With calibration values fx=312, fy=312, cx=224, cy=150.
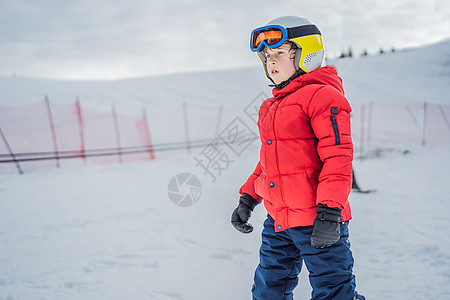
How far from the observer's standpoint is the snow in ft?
8.09

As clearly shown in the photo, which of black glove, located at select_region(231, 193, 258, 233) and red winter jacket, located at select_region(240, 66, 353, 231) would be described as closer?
red winter jacket, located at select_region(240, 66, 353, 231)

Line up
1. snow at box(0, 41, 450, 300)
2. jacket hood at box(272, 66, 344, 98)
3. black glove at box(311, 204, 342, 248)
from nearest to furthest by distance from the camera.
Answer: black glove at box(311, 204, 342, 248)
jacket hood at box(272, 66, 344, 98)
snow at box(0, 41, 450, 300)

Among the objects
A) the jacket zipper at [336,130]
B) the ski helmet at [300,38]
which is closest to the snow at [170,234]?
the jacket zipper at [336,130]

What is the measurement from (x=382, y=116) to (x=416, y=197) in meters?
12.6

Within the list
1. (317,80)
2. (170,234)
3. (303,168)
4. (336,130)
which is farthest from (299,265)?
(170,234)

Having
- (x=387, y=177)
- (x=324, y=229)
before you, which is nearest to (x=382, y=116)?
(x=387, y=177)

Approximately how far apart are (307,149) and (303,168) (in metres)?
0.09

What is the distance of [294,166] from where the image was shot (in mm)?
1494

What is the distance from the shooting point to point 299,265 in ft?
5.54

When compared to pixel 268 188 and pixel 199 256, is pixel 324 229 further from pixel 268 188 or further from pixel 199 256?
pixel 199 256

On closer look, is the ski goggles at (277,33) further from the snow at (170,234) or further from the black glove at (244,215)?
the snow at (170,234)

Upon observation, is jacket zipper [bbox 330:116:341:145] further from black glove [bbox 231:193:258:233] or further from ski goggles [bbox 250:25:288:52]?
black glove [bbox 231:193:258:233]

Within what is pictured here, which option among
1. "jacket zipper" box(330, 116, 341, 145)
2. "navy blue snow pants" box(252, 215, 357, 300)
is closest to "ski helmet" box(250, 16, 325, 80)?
"jacket zipper" box(330, 116, 341, 145)

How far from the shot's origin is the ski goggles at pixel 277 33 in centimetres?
159
